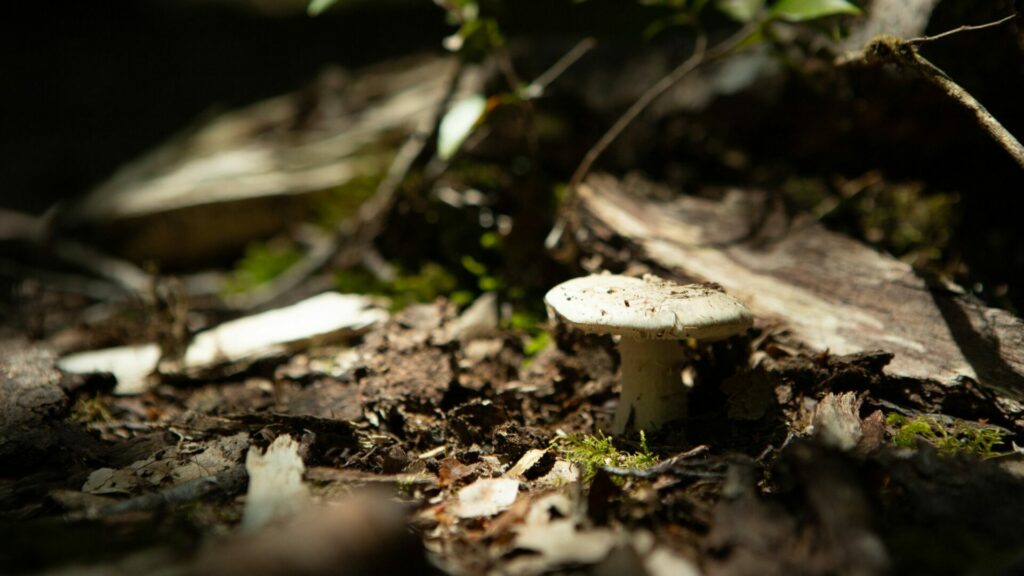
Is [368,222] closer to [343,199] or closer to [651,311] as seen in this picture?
[343,199]

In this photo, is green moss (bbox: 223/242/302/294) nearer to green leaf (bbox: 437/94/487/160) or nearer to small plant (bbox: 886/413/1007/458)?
green leaf (bbox: 437/94/487/160)

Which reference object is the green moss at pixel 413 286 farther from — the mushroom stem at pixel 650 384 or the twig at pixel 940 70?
the twig at pixel 940 70

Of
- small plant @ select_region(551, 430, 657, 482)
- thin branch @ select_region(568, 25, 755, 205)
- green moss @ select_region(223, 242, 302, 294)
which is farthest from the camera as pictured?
green moss @ select_region(223, 242, 302, 294)

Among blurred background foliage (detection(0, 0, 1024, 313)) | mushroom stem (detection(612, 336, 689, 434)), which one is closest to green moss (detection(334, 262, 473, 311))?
blurred background foliage (detection(0, 0, 1024, 313))

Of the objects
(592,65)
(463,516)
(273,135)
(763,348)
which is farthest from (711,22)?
(463,516)

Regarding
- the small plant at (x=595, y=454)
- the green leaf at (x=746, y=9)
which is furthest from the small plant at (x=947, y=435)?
the green leaf at (x=746, y=9)

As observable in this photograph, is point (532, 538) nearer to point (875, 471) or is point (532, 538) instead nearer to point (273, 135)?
point (875, 471)
